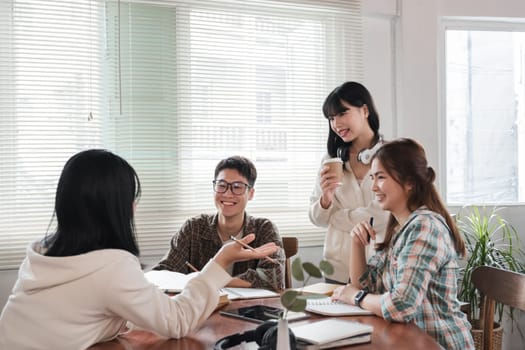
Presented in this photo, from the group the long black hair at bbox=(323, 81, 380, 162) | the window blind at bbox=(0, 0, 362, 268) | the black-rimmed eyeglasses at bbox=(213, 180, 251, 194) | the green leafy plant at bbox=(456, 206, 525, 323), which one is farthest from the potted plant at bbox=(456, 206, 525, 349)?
the black-rimmed eyeglasses at bbox=(213, 180, 251, 194)

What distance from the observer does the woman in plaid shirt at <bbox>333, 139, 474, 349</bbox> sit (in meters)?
1.72

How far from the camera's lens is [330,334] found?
1506mm

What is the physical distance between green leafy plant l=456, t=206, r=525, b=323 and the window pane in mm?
201

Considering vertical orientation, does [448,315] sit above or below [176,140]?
below

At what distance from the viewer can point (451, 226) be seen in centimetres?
187

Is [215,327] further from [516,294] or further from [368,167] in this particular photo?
[368,167]

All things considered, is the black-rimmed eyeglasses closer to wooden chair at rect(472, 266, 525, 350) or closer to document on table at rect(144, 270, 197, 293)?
document on table at rect(144, 270, 197, 293)

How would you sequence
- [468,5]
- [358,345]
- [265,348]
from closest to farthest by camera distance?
1. [265,348]
2. [358,345]
3. [468,5]

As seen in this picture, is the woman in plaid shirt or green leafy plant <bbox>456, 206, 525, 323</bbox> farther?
green leafy plant <bbox>456, 206, 525, 323</bbox>

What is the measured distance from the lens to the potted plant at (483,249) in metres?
3.63

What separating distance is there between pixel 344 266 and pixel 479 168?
2.09 m

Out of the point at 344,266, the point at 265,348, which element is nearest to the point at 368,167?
the point at 344,266

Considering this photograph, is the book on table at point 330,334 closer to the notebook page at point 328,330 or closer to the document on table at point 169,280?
the notebook page at point 328,330

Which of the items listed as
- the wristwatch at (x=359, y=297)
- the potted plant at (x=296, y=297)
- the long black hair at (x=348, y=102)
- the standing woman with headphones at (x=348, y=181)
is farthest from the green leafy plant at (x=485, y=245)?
the potted plant at (x=296, y=297)
